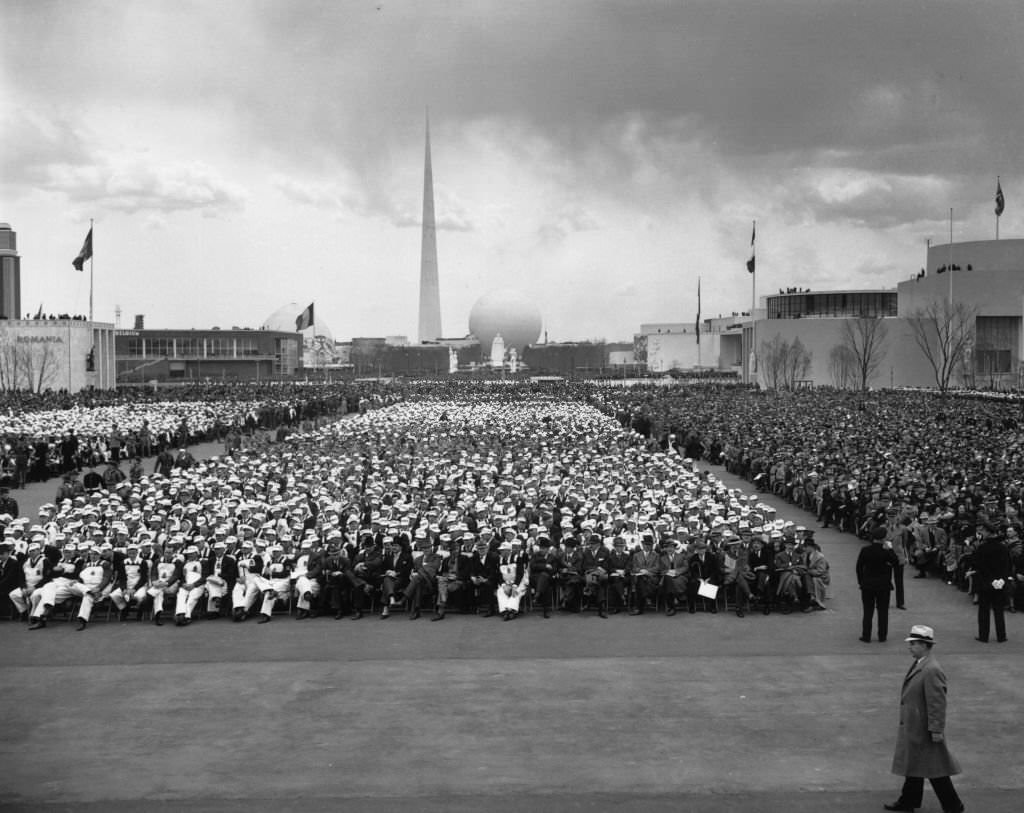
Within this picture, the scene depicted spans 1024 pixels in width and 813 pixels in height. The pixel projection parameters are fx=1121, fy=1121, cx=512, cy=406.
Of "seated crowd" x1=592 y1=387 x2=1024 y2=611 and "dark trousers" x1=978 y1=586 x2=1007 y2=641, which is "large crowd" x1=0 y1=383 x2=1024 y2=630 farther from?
"dark trousers" x1=978 y1=586 x2=1007 y2=641

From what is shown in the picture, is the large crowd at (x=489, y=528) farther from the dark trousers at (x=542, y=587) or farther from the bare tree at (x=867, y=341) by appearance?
the bare tree at (x=867, y=341)

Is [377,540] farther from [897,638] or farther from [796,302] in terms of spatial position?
[796,302]

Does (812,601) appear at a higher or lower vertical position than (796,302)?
lower

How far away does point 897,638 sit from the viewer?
12609mm

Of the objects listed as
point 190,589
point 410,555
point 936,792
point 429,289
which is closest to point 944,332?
point 410,555

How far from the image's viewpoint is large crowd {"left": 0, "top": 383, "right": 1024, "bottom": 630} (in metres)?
14.4

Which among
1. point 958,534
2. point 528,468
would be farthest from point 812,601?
point 528,468

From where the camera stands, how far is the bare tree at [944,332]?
7719 cm

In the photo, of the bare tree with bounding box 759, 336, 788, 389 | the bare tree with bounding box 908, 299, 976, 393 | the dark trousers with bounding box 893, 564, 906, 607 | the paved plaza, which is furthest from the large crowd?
the bare tree with bounding box 759, 336, 788, 389

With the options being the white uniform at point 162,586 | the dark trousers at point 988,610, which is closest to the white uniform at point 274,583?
the white uniform at point 162,586

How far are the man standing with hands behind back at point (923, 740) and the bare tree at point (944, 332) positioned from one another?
7102cm

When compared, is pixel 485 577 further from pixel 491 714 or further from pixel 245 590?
pixel 491 714

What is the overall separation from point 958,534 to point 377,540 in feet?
27.1

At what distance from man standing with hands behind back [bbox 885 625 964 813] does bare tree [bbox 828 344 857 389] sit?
276ft
